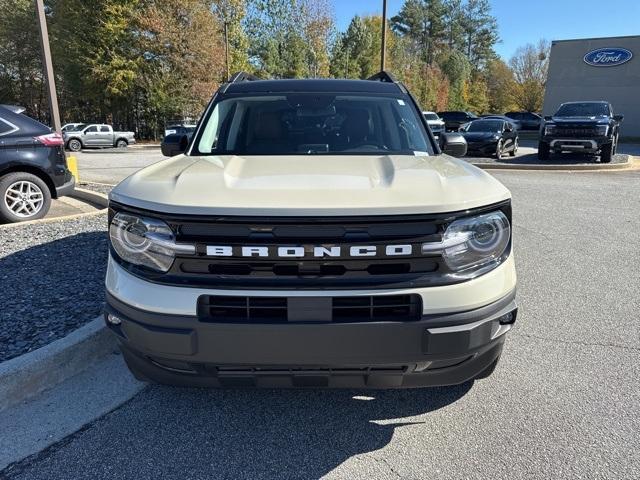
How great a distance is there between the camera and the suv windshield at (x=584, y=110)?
16.3 m

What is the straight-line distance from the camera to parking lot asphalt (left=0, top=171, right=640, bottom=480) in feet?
7.57

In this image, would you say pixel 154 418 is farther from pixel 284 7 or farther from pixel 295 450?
pixel 284 7

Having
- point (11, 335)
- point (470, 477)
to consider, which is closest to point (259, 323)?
point (470, 477)

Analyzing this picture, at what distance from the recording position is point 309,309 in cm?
202

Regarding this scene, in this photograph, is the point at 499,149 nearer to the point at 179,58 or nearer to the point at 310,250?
the point at 310,250

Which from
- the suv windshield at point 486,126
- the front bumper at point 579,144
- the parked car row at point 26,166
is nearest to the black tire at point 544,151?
the front bumper at point 579,144

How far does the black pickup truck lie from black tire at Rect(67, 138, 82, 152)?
2633 centimetres

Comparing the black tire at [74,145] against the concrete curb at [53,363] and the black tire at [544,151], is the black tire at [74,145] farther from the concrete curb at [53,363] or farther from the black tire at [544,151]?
the concrete curb at [53,363]

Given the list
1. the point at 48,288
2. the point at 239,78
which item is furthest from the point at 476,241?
the point at 48,288

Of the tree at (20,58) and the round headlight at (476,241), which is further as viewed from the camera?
the tree at (20,58)

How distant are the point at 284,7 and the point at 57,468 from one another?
54.4 m

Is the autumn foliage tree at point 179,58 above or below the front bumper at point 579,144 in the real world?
above

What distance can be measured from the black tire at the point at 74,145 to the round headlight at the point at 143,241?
103 feet

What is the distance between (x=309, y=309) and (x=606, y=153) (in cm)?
1736
